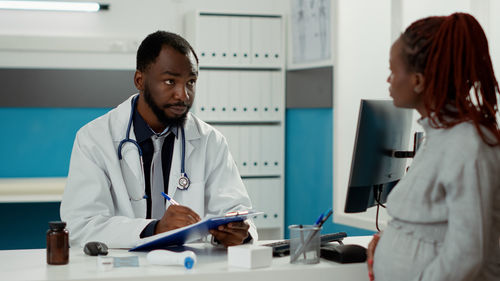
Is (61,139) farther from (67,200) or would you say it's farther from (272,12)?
(67,200)

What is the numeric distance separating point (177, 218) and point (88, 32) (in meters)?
2.73

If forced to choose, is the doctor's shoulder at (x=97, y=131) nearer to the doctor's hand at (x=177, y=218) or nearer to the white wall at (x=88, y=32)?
the doctor's hand at (x=177, y=218)

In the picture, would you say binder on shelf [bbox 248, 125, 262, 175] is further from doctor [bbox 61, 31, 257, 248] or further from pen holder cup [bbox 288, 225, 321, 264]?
pen holder cup [bbox 288, 225, 321, 264]

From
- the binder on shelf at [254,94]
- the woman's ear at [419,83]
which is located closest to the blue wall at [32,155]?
the binder on shelf at [254,94]

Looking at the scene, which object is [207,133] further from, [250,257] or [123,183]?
[250,257]

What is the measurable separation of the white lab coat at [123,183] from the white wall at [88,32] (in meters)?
2.11

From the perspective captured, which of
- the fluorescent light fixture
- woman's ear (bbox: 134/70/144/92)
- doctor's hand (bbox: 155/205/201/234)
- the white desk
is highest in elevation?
the fluorescent light fixture

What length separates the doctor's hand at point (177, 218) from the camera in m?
1.52

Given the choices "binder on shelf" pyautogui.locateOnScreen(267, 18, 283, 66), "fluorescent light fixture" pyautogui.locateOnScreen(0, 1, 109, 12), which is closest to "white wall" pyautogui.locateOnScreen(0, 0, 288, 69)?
"fluorescent light fixture" pyautogui.locateOnScreen(0, 1, 109, 12)

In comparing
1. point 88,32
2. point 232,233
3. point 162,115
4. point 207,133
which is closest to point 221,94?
point 88,32

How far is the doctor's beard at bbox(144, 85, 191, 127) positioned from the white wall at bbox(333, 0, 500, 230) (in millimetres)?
1387

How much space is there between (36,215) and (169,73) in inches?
93.3

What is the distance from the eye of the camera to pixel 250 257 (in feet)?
4.34

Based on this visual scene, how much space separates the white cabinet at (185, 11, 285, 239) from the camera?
393 centimetres
